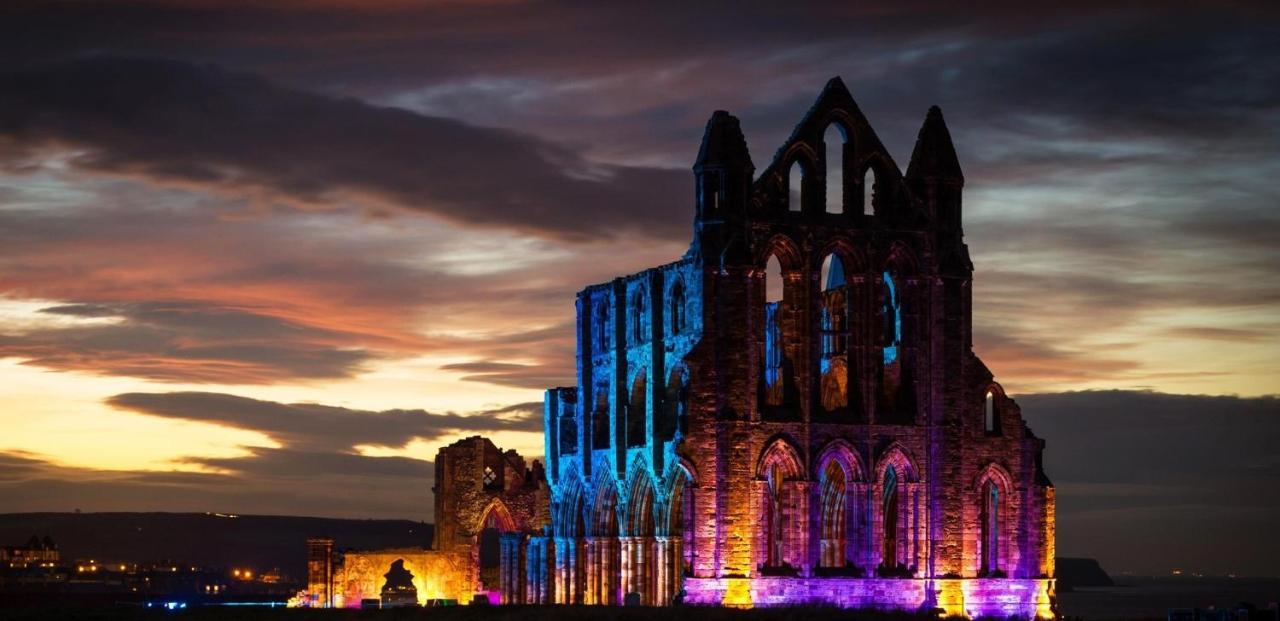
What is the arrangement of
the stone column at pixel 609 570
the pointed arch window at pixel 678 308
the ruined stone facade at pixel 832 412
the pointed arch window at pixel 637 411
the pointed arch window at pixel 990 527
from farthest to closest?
the stone column at pixel 609 570
the pointed arch window at pixel 637 411
the pointed arch window at pixel 678 308
the pointed arch window at pixel 990 527
the ruined stone facade at pixel 832 412

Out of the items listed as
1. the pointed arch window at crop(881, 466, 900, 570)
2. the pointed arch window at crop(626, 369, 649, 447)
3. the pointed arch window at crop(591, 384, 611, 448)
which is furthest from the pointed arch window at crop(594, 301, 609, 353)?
the pointed arch window at crop(881, 466, 900, 570)

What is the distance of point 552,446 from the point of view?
76.1 metres

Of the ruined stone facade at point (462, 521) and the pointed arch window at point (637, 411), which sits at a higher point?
the pointed arch window at point (637, 411)

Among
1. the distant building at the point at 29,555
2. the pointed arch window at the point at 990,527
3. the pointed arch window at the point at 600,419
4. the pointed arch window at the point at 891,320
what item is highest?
the pointed arch window at the point at 891,320

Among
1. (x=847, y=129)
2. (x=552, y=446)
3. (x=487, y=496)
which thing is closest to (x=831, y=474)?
(x=847, y=129)

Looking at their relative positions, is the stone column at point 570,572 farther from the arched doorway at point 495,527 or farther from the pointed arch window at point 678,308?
the pointed arch window at point 678,308

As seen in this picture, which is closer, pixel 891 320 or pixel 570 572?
pixel 891 320

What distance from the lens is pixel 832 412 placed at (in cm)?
6262

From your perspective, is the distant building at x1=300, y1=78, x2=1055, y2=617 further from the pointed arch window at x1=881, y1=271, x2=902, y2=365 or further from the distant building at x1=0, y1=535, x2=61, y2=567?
the distant building at x1=0, y1=535, x2=61, y2=567

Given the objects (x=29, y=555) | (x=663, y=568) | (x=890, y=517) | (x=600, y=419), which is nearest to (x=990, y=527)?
(x=890, y=517)

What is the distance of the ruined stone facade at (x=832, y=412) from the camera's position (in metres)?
60.6

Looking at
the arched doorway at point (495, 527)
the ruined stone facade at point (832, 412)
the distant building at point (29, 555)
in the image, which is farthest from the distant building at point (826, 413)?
the distant building at point (29, 555)

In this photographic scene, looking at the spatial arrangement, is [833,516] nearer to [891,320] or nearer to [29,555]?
[891,320]

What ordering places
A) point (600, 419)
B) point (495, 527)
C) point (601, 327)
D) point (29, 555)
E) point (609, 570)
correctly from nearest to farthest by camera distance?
point (609, 570), point (600, 419), point (601, 327), point (495, 527), point (29, 555)
